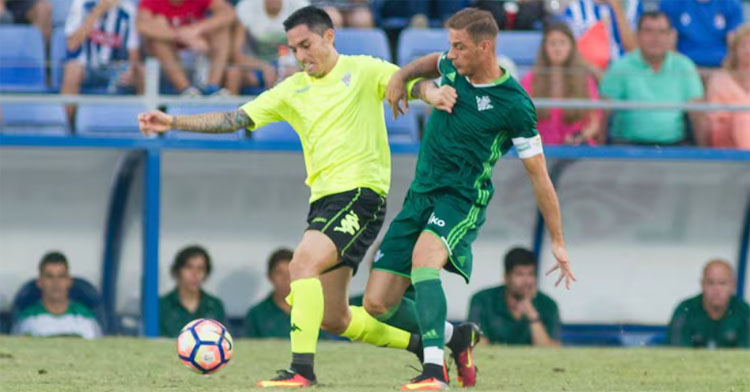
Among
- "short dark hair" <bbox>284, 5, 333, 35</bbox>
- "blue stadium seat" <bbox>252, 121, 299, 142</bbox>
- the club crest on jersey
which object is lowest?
the club crest on jersey

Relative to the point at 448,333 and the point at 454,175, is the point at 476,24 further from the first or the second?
the point at 448,333

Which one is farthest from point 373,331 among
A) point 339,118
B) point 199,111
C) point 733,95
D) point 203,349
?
point 733,95

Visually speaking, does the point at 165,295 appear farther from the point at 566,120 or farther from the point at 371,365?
the point at 566,120

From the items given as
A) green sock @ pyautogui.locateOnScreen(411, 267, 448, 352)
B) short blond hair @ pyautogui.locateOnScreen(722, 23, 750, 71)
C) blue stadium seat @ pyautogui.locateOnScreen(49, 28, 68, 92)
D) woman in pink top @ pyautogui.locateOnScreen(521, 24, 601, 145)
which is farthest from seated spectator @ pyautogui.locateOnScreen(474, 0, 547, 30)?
green sock @ pyautogui.locateOnScreen(411, 267, 448, 352)

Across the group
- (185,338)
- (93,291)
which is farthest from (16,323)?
(185,338)

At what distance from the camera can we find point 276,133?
37.1 feet

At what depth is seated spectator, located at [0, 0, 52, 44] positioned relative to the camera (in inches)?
462

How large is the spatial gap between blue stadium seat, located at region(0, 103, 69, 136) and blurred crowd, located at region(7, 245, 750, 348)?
1.15 m

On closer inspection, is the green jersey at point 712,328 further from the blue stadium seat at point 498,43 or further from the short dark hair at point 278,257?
the short dark hair at point 278,257

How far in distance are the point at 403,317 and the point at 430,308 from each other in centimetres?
76

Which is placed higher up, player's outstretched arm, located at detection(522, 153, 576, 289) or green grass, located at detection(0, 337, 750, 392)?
player's outstretched arm, located at detection(522, 153, 576, 289)

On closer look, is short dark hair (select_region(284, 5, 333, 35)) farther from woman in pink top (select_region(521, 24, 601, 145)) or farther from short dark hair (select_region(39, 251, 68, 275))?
short dark hair (select_region(39, 251, 68, 275))

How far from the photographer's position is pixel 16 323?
36.9 ft

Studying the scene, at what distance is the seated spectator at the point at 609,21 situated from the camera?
12.1 m
